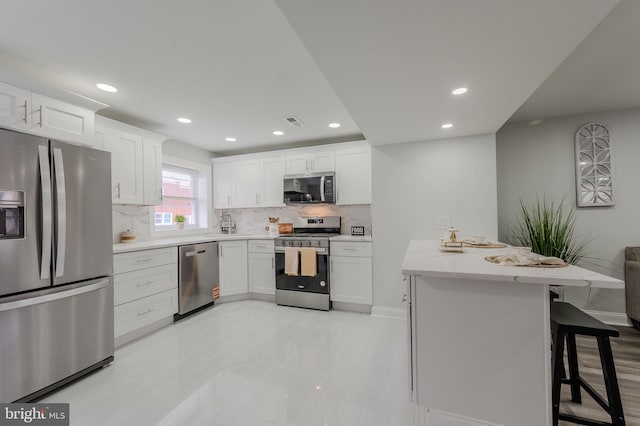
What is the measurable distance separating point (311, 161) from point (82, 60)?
2.57 meters

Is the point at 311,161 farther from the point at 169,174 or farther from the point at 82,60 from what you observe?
the point at 82,60

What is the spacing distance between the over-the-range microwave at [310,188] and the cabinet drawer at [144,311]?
1924mm

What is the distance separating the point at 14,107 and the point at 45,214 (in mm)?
753

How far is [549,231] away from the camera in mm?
2822

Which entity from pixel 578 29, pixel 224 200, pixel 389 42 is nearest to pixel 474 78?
pixel 578 29

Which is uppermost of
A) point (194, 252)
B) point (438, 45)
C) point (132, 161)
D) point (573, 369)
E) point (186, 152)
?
point (186, 152)

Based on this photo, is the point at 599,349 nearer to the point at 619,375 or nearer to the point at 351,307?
the point at 619,375

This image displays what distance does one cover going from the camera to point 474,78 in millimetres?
1691

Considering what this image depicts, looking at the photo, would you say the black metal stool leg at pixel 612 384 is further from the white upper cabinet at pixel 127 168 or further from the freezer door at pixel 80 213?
the white upper cabinet at pixel 127 168

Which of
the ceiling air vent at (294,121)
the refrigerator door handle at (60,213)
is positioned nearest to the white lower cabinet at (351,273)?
the ceiling air vent at (294,121)

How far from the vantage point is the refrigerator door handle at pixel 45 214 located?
1.80 metres

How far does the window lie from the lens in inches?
151


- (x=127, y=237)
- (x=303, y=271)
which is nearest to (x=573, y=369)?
(x=303, y=271)

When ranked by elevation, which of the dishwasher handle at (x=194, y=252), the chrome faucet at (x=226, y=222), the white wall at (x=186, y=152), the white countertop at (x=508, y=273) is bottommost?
the dishwasher handle at (x=194, y=252)
